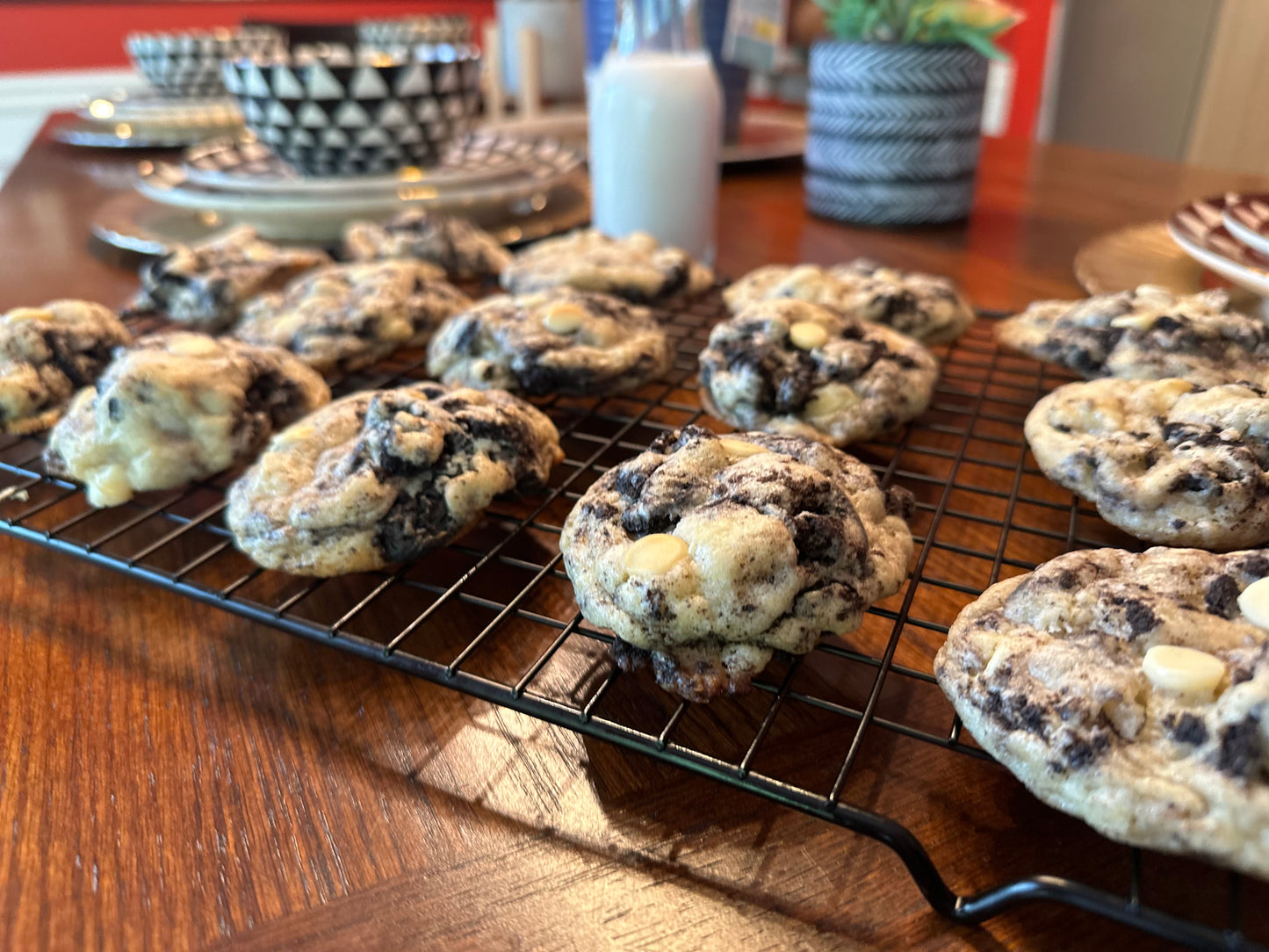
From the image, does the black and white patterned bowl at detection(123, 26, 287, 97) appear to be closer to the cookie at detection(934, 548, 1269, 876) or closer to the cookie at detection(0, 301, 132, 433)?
the cookie at detection(0, 301, 132, 433)

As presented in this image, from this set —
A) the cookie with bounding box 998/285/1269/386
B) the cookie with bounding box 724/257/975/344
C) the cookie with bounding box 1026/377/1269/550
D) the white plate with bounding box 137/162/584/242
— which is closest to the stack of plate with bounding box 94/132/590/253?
the white plate with bounding box 137/162/584/242

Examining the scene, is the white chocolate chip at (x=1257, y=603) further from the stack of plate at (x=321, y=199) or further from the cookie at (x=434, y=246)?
the stack of plate at (x=321, y=199)

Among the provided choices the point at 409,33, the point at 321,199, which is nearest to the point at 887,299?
the point at 321,199

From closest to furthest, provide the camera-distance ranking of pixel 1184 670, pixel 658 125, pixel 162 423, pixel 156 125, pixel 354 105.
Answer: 1. pixel 1184 670
2. pixel 162 423
3. pixel 658 125
4. pixel 354 105
5. pixel 156 125

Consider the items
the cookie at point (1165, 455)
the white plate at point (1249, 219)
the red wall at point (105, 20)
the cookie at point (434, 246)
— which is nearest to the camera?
the cookie at point (1165, 455)

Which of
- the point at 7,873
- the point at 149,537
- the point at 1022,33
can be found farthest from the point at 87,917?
the point at 1022,33

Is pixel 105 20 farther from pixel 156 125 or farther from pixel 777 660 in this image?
pixel 777 660

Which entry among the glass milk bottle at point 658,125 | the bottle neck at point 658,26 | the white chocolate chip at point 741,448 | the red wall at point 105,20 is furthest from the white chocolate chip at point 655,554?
the red wall at point 105,20
